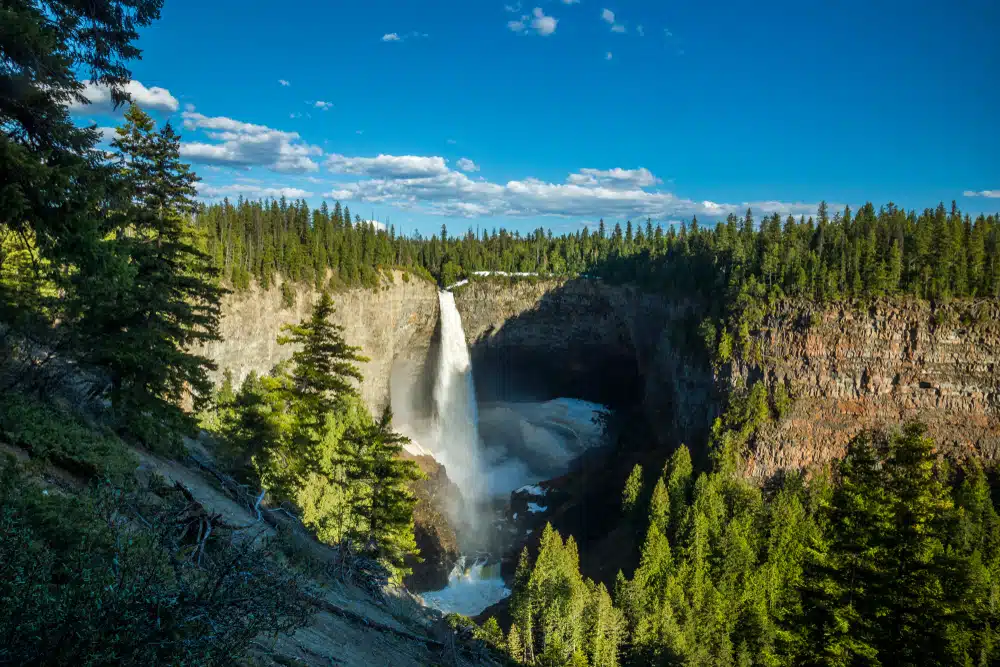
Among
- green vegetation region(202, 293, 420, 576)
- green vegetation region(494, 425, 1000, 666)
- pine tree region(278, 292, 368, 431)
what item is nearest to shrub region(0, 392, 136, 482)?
pine tree region(278, 292, 368, 431)

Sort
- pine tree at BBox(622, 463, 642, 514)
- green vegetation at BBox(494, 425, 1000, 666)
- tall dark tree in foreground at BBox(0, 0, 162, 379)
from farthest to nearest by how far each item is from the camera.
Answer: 1. pine tree at BBox(622, 463, 642, 514)
2. green vegetation at BBox(494, 425, 1000, 666)
3. tall dark tree in foreground at BBox(0, 0, 162, 379)

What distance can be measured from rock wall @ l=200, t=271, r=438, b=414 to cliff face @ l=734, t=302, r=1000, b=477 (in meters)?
32.0

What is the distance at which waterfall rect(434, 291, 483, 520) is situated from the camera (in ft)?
198

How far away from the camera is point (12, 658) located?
3.02 metres

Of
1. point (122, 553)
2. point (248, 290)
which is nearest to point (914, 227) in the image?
point (248, 290)

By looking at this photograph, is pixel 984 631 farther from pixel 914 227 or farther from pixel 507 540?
pixel 914 227

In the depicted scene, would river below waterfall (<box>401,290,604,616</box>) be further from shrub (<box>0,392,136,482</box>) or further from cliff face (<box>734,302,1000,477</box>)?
shrub (<box>0,392,136,482</box>)

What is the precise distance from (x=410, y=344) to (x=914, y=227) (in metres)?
51.3

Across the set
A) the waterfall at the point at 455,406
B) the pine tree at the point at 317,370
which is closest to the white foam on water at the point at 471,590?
the waterfall at the point at 455,406

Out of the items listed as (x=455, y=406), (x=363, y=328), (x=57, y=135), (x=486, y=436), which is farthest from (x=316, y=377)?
(x=486, y=436)

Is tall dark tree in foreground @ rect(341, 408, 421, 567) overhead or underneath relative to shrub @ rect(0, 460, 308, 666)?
underneath

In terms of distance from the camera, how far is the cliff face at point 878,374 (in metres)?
40.8

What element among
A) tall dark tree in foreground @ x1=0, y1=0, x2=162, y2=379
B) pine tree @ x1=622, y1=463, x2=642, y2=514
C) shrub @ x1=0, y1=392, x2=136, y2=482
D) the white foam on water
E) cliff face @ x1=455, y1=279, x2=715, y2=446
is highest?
tall dark tree in foreground @ x1=0, y1=0, x2=162, y2=379

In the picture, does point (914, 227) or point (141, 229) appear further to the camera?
point (914, 227)
